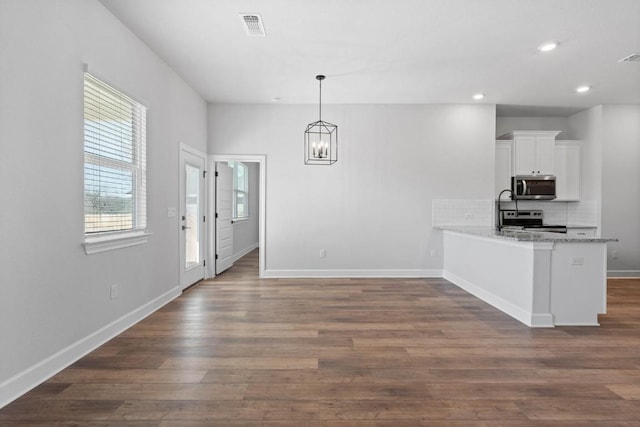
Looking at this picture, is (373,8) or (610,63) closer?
(373,8)

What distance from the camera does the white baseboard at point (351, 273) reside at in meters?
5.73

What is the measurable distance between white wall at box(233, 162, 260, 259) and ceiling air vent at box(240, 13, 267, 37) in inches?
207

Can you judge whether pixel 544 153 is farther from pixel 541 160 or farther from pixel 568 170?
pixel 568 170

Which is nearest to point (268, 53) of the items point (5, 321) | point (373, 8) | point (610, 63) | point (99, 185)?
point (373, 8)

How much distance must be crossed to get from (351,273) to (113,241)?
372cm

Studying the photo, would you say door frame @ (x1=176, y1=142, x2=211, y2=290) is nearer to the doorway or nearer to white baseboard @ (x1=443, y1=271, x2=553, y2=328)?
the doorway

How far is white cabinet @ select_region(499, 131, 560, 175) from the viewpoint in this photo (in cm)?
587

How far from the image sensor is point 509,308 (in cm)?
375

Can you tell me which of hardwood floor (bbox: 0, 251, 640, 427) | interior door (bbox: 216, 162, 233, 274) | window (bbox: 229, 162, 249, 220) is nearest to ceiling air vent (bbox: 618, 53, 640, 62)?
hardwood floor (bbox: 0, 251, 640, 427)

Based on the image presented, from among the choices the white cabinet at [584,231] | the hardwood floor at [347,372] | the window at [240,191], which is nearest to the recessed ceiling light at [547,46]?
the hardwood floor at [347,372]

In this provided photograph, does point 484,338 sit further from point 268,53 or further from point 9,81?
point 9,81

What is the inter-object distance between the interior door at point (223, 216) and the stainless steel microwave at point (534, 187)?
16.9 feet

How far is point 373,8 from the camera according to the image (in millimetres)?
2947

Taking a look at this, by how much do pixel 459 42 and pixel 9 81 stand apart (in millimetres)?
3815
